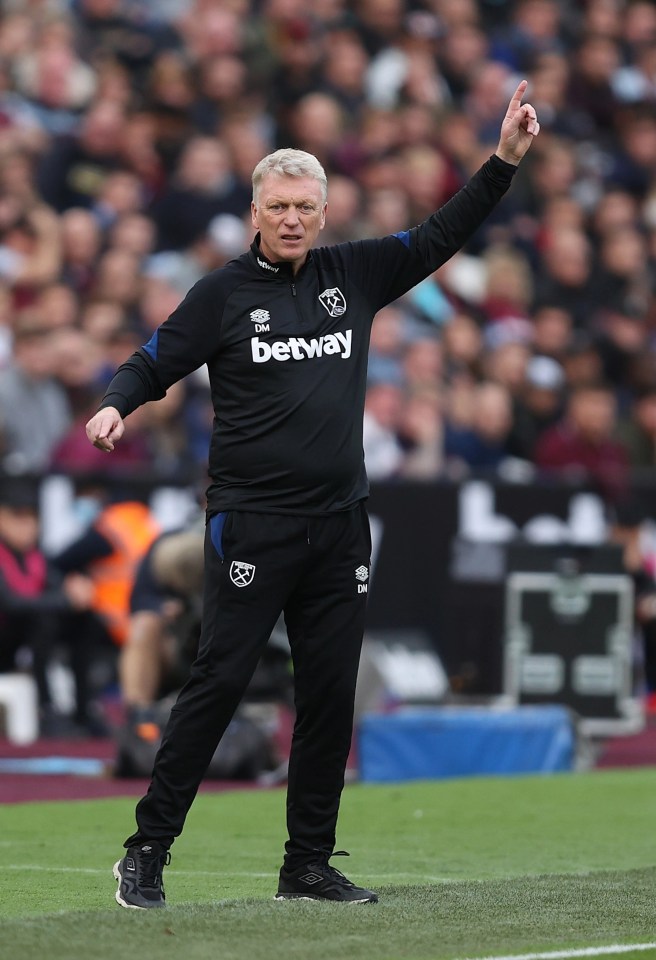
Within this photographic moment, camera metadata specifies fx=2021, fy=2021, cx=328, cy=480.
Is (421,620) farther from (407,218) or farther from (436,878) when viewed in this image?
(436,878)

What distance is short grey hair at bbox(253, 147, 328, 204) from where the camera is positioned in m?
5.75

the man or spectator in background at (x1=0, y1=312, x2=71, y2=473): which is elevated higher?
spectator in background at (x1=0, y1=312, x2=71, y2=473)

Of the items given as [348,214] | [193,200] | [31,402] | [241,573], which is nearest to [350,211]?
[348,214]

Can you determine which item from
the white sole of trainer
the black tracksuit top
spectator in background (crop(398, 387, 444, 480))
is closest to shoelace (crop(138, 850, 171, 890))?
the white sole of trainer

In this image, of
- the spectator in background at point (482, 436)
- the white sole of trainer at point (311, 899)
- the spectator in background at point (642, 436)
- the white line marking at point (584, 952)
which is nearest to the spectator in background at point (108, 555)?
the spectator in background at point (482, 436)

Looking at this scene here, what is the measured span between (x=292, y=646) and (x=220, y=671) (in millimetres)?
272

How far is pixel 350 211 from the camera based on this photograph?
16.1 meters

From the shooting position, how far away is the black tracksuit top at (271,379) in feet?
18.8

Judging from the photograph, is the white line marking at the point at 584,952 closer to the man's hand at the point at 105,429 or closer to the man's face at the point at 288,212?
the man's hand at the point at 105,429

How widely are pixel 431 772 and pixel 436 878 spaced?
396 cm

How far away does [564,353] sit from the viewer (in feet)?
55.8

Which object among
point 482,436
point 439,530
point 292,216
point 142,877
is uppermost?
point 292,216

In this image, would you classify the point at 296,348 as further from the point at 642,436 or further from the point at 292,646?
the point at 642,436

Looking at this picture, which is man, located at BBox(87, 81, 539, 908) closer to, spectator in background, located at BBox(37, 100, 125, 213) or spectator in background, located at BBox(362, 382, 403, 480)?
spectator in background, located at BBox(362, 382, 403, 480)
